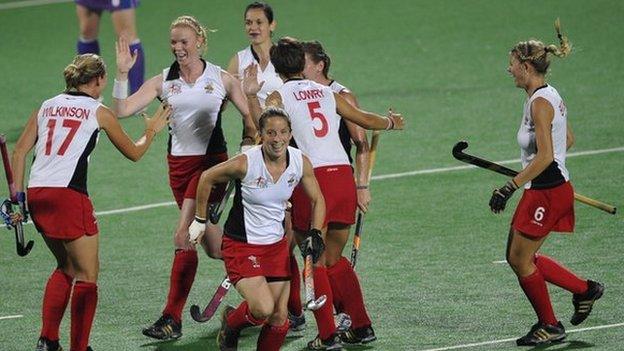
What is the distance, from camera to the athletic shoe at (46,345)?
359 inches

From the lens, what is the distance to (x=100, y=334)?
10.1 m

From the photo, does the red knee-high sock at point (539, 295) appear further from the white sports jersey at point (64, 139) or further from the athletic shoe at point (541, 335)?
the white sports jersey at point (64, 139)

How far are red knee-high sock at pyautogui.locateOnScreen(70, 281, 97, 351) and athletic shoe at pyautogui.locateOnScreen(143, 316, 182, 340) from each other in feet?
2.61

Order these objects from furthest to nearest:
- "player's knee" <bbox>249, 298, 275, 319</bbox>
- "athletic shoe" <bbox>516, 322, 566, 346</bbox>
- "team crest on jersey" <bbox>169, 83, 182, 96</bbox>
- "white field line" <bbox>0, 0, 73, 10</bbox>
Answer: "white field line" <bbox>0, 0, 73, 10</bbox>
"team crest on jersey" <bbox>169, 83, 182, 96</bbox>
"athletic shoe" <bbox>516, 322, 566, 346</bbox>
"player's knee" <bbox>249, 298, 275, 319</bbox>

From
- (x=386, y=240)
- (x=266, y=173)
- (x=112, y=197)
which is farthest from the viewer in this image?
(x=112, y=197)

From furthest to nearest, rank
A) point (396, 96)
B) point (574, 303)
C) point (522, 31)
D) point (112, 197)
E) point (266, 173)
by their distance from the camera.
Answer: point (522, 31) → point (396, 96) → point (112, 197) → point (574, 303) → point (266, 173)

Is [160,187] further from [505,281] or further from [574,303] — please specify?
[574,303]

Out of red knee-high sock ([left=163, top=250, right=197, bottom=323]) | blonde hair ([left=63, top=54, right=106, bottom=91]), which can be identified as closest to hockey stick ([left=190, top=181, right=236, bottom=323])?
red knee-high sock ([left=163, top=250, right=197, bottom=323])

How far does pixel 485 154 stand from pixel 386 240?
284 cm

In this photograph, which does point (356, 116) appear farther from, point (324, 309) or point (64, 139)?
point (64, 139)

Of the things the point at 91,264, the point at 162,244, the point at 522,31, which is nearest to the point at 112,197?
the point at 162,244

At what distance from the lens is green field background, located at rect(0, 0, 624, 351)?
10.2 metres

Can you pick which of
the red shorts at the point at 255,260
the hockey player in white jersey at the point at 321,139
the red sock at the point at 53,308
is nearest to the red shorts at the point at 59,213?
the red sock at the point at 53,308

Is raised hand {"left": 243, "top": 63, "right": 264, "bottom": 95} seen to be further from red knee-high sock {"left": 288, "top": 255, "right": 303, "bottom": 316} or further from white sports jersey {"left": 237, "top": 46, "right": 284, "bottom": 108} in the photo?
red knee-high sock {"left": 288, "top": 255, "right": 303, "bottom": 316}
